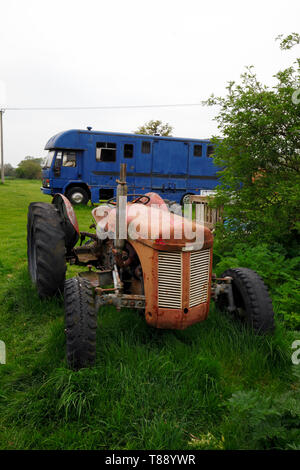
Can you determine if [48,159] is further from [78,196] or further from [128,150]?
[128,150]

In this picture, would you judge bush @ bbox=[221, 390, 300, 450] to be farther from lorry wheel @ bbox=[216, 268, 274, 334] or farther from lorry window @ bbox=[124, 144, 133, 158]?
lorry window @ bbox=[124, 144, 133, 158]

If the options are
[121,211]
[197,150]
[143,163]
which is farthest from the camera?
[197,150]

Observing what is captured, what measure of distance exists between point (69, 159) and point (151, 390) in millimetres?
12664

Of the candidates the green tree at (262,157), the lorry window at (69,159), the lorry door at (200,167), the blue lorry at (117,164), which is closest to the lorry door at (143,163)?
the blue lorry at (117,164)

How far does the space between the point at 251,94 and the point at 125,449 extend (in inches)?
192

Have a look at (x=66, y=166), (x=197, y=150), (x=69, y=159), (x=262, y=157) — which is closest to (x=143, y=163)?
(x=197, y=150)

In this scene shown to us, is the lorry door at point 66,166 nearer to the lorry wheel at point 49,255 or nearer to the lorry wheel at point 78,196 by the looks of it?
the lorry wheel at point 78,196

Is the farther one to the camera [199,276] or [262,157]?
[262,157]

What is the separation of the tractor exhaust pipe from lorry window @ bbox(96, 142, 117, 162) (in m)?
11.4

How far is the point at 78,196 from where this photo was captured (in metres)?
14.2

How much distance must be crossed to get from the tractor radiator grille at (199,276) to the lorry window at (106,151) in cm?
1187

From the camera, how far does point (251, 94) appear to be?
529 cm
